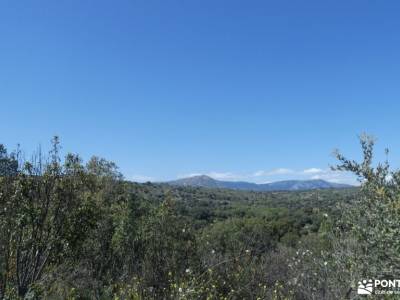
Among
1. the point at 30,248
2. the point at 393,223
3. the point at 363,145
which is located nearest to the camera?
the point at 393,223

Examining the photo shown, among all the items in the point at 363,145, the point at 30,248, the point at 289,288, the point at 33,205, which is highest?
the point at 363,145

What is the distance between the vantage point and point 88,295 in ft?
26.6

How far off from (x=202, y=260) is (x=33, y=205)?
4.58 meters

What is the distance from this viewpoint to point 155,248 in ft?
33.5

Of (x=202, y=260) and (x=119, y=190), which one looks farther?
(x=119, y=190)

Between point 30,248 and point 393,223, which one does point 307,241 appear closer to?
point 30,248

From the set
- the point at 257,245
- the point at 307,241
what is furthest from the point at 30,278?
the point at 307,241

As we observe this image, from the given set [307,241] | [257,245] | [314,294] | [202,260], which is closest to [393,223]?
[314,294]

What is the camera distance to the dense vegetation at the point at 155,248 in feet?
14.8

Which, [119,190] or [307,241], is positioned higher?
[119,190]

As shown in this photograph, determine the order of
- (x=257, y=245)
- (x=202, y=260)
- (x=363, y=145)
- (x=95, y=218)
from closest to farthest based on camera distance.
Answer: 1. (x=363, y=145)
2. (x=95, y=218)
3. (x=202, y=260)
4. (x=257, y=245)

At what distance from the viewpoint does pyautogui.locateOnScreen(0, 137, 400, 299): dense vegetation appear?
4504mm

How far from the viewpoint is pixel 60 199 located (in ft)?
25.5

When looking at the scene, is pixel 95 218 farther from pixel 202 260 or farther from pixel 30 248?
pixel 202 260
